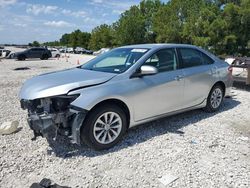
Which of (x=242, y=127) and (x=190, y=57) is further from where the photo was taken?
(x=190, y=57)

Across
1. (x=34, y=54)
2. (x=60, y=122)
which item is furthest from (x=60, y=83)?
(x=34, y=54)

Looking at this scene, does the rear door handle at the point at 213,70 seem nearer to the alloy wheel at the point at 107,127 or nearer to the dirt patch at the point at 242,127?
the dirt patch at the point at 242,127

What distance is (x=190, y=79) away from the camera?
554 cm

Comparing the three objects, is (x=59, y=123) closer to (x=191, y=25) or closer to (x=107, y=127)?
(x=107, y=127)

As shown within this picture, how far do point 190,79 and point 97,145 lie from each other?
2368mm

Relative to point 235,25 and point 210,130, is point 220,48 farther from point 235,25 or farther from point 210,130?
point 210,130

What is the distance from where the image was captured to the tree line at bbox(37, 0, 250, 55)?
969 inches

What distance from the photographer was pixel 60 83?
167 inches

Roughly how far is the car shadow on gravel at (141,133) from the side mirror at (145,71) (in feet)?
3.53

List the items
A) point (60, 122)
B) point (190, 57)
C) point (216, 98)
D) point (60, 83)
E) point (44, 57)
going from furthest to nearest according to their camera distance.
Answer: point (44, 57) → point (216, 98) → point (190, 57) → point (60, 83) → point (60, 122)

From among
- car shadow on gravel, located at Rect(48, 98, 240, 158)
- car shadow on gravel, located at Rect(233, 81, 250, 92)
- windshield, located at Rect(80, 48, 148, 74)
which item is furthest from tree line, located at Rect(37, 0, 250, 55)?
windshield, located at Rect(80, 48, 148, 74)

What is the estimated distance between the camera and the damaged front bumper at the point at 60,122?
13.2 feet

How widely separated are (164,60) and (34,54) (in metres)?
28.0

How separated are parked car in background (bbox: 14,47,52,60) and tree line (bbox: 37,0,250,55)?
49.8 feet
